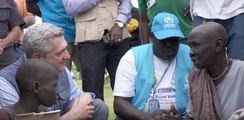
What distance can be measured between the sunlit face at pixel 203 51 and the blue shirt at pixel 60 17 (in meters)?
1.94

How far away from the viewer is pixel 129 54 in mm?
6309

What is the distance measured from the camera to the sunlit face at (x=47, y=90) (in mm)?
5160

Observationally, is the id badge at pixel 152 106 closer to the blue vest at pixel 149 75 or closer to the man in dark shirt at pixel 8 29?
the blue vest at pixel 149 75

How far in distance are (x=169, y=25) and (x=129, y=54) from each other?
431mm

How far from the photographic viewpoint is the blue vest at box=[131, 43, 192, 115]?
20.3 ft

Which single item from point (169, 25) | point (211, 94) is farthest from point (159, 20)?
point (211, 94)

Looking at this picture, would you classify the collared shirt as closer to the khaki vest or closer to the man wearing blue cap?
the khaki vest

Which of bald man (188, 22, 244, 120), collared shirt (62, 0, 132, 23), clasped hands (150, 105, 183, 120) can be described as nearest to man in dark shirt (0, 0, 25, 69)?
collared shirt (62, 0, 132, 23)

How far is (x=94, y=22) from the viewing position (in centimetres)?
696

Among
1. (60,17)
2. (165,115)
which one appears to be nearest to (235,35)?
(165,115)

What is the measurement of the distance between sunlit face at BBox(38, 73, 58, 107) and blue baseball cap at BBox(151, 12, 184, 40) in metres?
1.30

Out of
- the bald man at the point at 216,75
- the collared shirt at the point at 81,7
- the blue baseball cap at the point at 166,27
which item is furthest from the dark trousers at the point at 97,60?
the bald man at the point at 216,75

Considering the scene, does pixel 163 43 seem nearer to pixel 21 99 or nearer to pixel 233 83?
pixel 233 83

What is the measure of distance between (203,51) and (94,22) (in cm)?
157
